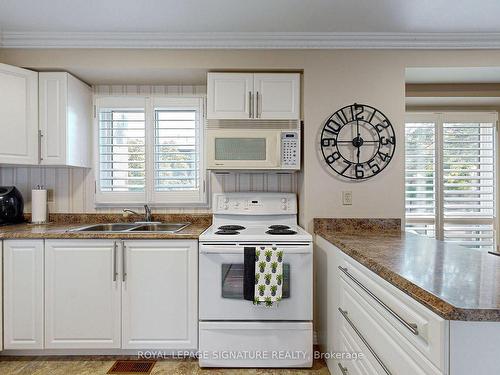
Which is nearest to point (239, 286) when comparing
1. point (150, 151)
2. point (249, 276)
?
point (249, 276)


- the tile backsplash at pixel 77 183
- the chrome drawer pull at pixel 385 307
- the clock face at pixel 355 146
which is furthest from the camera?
the tile backsplash at pixel 77 183

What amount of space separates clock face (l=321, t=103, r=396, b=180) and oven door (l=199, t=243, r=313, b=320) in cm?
74

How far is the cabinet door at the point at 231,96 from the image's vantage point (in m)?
2.37

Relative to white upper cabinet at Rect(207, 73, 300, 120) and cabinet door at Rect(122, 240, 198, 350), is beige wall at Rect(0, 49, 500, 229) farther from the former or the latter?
cabinet door at Rect(122, 240, 198, 350)

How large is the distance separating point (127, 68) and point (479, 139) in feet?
10.9

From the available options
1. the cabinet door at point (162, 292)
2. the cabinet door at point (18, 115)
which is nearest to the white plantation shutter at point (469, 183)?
the cabinet door at point (162, 292)

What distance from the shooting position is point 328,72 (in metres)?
2.36

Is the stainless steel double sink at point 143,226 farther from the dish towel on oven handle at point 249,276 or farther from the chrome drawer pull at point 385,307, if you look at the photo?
the chrome drawer pull at point 385,307

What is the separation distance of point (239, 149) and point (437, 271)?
159 centimetres

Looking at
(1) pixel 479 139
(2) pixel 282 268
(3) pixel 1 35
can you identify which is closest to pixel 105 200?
(3) pixel 1 35

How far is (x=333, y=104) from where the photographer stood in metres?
2.36

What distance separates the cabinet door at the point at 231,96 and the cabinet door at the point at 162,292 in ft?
3.36

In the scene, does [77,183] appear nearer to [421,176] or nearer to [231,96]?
[231,96]

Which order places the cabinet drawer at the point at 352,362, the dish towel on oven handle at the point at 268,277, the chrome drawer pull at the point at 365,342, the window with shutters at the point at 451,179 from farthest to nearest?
the window with shutters at the point at 451,179 → the dish towel on oven handle at the point at 268,277 → the cabinet drawer at the point at 352,362 → the chrome drawer pull at the point at 365,342
